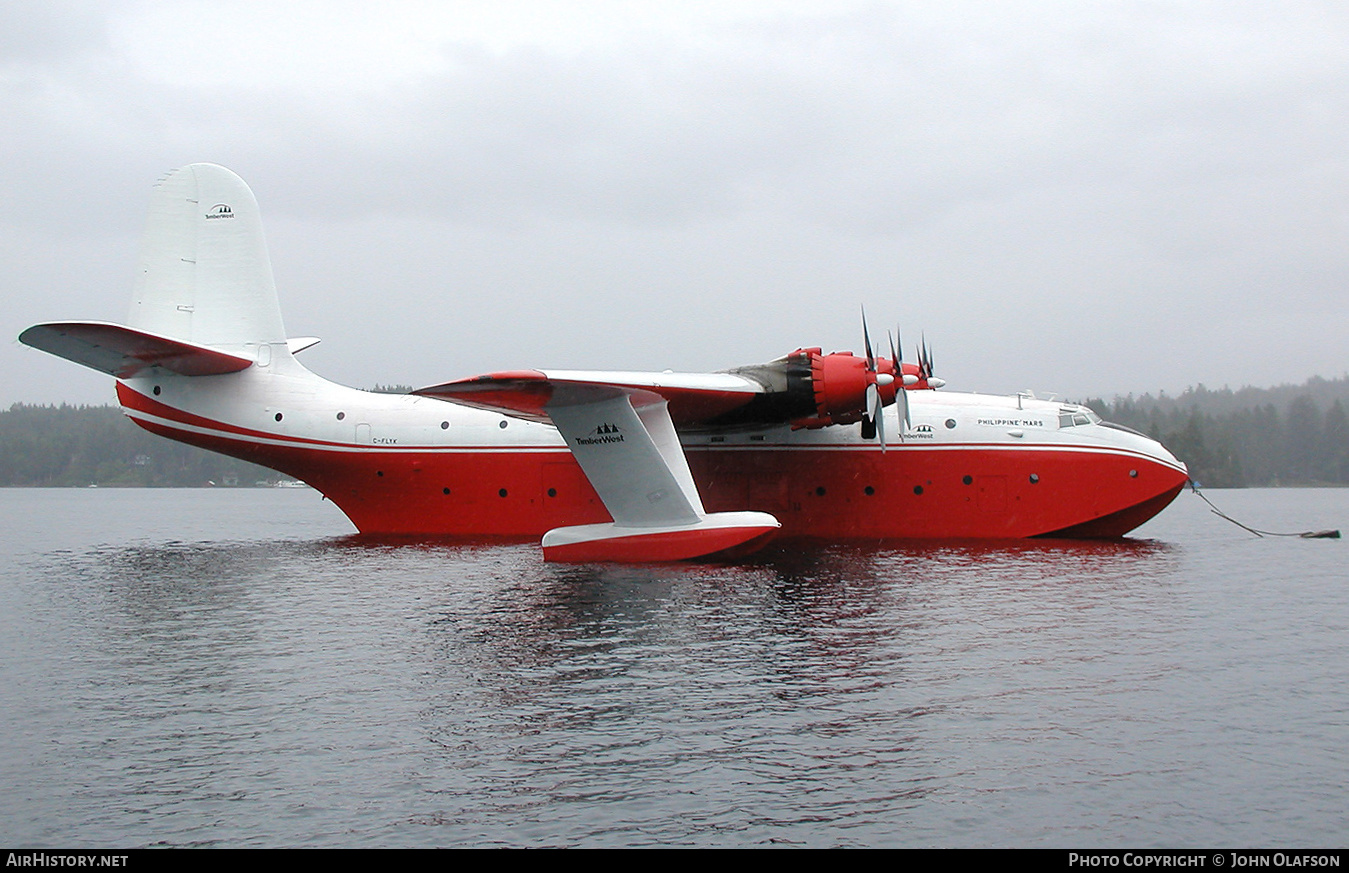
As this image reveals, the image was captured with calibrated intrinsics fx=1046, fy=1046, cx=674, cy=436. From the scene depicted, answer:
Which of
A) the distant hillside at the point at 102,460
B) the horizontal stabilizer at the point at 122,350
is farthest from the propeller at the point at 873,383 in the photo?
the distant hillside at the point at 102,460

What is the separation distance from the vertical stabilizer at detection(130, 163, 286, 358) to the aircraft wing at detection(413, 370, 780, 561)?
10495mm

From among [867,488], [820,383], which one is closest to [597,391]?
[820,383]

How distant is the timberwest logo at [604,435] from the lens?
66.8 ft

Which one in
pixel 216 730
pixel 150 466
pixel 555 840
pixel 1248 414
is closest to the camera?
Answer: pixel 555 840

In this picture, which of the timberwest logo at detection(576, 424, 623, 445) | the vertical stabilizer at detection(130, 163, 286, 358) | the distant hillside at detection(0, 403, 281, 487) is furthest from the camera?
the distant hillside at detection(0, 403, 281, 487)

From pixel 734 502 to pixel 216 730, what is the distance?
1702cm

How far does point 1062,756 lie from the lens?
7.83 metres

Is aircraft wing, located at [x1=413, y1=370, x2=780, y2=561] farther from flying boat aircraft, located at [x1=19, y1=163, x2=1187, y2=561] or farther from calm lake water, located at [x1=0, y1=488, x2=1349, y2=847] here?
calm lake water, located at [x1=0, y1=488, x2=1349, y2=847]

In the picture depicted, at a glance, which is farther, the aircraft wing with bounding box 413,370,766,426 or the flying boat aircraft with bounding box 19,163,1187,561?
the flying boat aircraft with bounding box 19,163,1187,561

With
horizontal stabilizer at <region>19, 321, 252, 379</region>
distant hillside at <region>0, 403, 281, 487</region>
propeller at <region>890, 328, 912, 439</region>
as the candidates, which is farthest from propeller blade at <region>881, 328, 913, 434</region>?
distant hillside at <region>0, 403, 281, 487</region>

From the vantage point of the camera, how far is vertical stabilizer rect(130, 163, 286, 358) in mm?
27156

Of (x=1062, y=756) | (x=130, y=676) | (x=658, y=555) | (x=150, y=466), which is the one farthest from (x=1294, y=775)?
A: (x=150, y=466)

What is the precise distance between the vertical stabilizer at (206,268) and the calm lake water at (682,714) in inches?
450

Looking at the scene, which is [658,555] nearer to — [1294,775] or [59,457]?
[1294,775]
